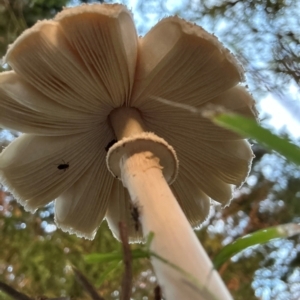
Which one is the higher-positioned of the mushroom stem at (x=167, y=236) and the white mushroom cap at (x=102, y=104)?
the white mushroom cap at (x=102, y=104)

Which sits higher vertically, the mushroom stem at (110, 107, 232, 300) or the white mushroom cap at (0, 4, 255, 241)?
the white mushroom cap at (0, 4, 255, 241)

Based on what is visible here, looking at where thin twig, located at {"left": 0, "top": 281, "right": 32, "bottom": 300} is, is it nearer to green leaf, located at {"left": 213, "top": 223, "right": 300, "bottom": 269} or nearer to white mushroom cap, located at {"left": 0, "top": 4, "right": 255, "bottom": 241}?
green leaf, located at {"left": 213, "top": 223, "right": 300, "bottom": 269}

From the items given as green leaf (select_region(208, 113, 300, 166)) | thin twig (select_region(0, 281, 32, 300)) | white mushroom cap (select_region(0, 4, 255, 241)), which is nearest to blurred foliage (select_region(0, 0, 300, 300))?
white mushroom cap (select_region(0, 4, 255, 241))

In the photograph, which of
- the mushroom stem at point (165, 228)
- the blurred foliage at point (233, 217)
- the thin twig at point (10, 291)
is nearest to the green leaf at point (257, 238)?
the mushroom stem at point (165, 228)

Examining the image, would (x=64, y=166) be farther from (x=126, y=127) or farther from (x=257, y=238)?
(x=257, y=238)

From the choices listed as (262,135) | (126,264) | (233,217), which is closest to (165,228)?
(126,264)

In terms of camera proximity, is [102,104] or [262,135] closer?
[262,135]

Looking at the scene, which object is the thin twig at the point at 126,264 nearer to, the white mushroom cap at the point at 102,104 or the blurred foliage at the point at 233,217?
the white mushroom cap at the point at 102,104

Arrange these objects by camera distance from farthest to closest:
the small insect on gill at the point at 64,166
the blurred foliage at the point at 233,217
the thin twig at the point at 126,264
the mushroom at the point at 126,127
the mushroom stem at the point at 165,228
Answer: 1. the blurred foliage at the point at 233,217
2. the small insect on gill at the point at 64,166
3. the mushroom at the point at 126,127
4. the mushroom stem at the point at 165,228
5. the thin twig at the point at 126,264
